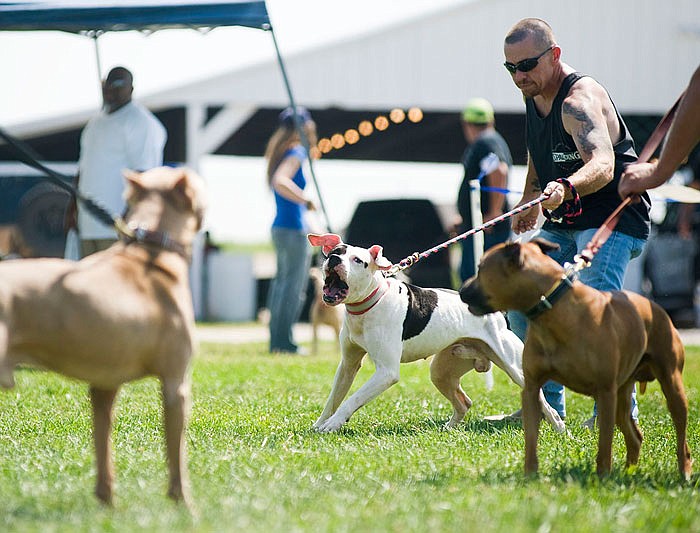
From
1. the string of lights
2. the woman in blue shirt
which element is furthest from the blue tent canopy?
the string of lights

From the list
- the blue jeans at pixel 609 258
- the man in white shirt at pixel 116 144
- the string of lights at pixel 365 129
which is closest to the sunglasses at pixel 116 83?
the man in white shirt at pixel 116 144

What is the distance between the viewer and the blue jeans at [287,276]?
10.1 metres

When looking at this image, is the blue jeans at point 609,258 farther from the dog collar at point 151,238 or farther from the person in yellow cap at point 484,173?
the person in yellow cap at point 484,173

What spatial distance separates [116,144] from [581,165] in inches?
156

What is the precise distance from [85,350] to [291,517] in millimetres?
916

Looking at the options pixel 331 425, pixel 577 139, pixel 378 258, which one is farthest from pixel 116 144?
pixel 577 139

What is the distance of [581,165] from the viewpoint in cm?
539

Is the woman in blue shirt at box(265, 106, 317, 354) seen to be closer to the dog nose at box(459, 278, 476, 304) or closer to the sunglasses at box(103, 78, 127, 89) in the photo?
the sunglasses at box(103, 78, 127, 89)

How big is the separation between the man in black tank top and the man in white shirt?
11.1ft

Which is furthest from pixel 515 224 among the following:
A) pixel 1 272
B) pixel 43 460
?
pixel 1 272

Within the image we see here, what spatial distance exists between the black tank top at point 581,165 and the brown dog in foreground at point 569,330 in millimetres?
1064

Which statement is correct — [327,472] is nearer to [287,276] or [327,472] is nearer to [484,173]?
[484,173]

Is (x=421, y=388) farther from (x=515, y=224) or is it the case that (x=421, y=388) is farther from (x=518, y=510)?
(x=518, y=510)

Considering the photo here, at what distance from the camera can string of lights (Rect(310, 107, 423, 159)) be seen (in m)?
17.8
